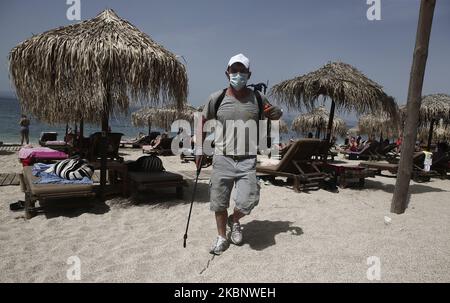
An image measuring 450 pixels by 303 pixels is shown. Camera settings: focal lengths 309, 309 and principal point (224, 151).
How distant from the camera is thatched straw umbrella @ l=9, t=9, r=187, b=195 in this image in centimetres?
435

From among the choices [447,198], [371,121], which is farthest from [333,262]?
[371,121]

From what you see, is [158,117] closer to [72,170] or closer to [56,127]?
[56,127]

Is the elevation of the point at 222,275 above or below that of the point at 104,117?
below

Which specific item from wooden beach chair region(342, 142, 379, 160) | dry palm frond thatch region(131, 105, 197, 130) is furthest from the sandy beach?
dry palm frond thatch region(131, 105, 197, 130)

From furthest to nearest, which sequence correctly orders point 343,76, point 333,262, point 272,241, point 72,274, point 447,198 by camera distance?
point 343,76
point 447,198
point 272,241
point 333,262
point 72,274

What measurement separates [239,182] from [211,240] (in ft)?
2.86

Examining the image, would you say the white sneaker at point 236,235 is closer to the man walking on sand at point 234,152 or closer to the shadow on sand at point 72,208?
the man walking on sand at point 234,152

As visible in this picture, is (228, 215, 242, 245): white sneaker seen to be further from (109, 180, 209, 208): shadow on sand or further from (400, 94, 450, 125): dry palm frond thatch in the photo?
(400, 94, 450, 125): dry palm frond thatch

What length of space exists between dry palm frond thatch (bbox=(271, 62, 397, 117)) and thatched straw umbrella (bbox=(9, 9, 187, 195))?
11.9 ft

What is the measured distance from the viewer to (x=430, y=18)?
434 cm

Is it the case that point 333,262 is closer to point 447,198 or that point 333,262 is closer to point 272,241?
point 272,241

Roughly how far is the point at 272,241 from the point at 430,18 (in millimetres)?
3820

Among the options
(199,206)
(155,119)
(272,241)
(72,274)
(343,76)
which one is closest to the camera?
(72,274)

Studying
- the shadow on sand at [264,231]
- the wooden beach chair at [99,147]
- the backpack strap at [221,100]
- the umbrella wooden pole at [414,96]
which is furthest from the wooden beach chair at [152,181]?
the umbrella wooden pole at [414,96]
